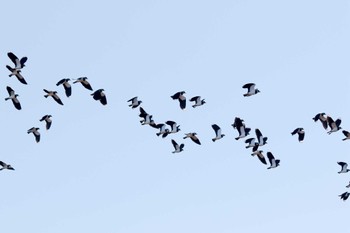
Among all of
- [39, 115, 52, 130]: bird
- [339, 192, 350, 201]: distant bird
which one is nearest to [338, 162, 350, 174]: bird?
[339, 192, 350, 201]: distant bird

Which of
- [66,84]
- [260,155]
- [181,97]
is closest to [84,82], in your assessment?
[66,84]

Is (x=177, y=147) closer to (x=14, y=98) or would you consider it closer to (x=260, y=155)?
(x=260, y=155)

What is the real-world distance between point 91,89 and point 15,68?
7.50 meters

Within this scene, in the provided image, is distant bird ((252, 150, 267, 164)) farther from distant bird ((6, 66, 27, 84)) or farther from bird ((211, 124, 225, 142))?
distant bird ((6, 66, 27, 84))

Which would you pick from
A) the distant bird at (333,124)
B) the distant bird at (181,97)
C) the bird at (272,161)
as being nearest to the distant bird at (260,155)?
the bird at (272,161)

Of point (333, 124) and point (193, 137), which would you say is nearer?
point (333, 124)

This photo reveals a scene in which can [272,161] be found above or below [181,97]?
below

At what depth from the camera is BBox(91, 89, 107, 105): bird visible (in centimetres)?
13838

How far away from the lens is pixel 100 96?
13875 cm

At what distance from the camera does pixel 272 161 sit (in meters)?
145

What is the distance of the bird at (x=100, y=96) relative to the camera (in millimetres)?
138375

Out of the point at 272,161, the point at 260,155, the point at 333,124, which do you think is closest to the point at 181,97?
the point at 260,155

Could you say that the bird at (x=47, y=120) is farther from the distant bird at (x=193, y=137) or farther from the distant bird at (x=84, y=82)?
the distant bird at (x=193, y=137)

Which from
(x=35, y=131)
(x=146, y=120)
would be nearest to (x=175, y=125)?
(x=146, y=120)
